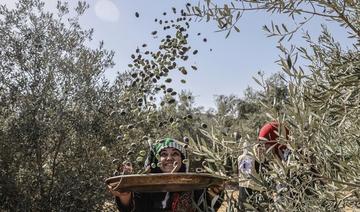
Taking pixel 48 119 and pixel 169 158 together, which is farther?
pixel 48 119

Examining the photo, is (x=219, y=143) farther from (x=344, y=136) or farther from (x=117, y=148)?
(x=117, y=148)

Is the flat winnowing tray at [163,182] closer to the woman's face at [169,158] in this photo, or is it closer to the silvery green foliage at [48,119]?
the woman's face at [169,158]

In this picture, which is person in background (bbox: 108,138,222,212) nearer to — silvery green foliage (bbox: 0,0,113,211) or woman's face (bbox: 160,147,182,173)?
woman's face (bbox: 160,147,182,173)

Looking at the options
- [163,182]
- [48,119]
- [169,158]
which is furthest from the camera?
[48,119]

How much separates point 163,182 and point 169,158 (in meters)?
1.34

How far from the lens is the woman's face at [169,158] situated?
150 inches

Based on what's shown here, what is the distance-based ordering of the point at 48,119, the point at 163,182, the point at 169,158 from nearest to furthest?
the point at 163,182
the point at 169,158
the point at 48,119

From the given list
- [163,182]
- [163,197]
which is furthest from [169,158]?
[163,182]

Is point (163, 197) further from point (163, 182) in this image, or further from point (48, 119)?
point (48, 119)

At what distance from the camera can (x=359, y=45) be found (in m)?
1.73

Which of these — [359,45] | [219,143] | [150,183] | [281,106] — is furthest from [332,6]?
[150,183]

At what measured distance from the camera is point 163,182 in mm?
2496

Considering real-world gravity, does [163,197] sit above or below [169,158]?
below

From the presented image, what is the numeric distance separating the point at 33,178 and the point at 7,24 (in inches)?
138
